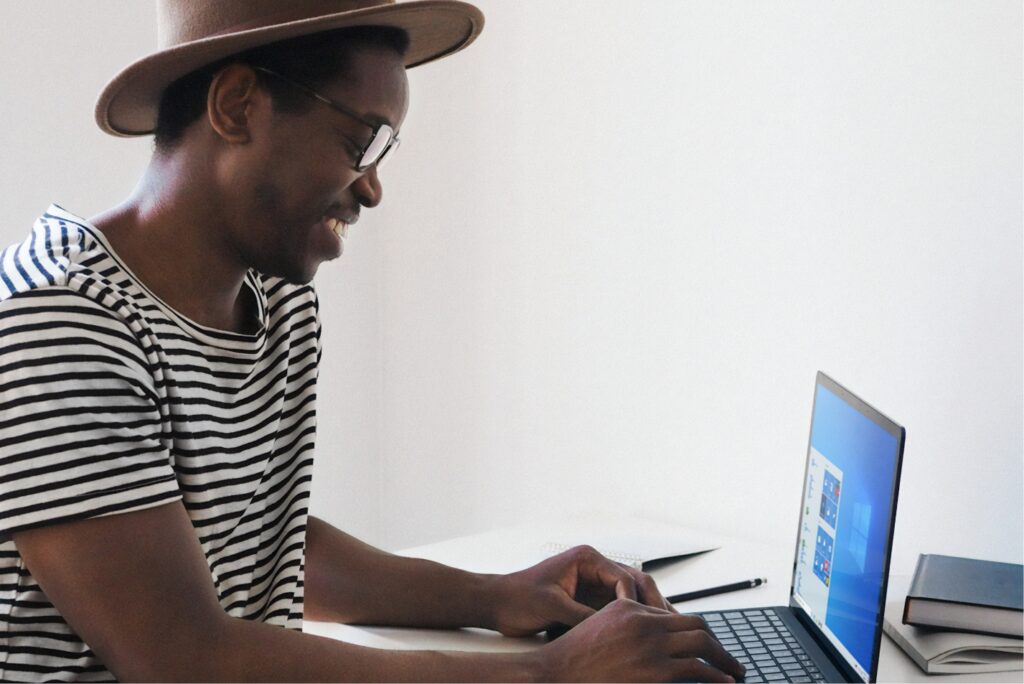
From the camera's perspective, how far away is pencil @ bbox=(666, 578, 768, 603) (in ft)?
4.60

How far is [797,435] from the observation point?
1.70m

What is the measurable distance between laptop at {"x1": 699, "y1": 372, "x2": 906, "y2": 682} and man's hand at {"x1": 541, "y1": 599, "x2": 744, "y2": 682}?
0.42 feet

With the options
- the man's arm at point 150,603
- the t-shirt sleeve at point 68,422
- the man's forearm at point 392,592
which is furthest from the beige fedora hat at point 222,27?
the man's forearm at point 392,592

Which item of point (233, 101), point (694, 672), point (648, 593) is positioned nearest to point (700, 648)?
point (694, 672)

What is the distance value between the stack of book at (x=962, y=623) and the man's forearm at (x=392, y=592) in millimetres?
459

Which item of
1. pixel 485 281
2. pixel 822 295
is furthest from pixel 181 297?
pixel 485 281

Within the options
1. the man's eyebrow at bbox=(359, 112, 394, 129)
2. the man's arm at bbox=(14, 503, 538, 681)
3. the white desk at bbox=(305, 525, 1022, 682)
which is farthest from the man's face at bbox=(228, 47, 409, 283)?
the white desk at bbox=(305, 525, 1022, 682)

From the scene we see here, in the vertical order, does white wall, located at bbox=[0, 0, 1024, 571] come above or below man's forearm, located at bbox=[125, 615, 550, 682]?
above

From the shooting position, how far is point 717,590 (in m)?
1.44

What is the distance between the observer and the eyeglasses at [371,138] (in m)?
1.06

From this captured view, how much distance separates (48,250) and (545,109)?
45.5 inches

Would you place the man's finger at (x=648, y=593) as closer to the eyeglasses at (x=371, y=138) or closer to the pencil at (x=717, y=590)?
the pencil at (x=717, y=590)

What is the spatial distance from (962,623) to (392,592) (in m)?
0.62

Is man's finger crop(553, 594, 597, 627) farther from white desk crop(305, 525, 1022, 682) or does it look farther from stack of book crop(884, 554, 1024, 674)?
stack of book crop(884, 554, 1024, 674)
